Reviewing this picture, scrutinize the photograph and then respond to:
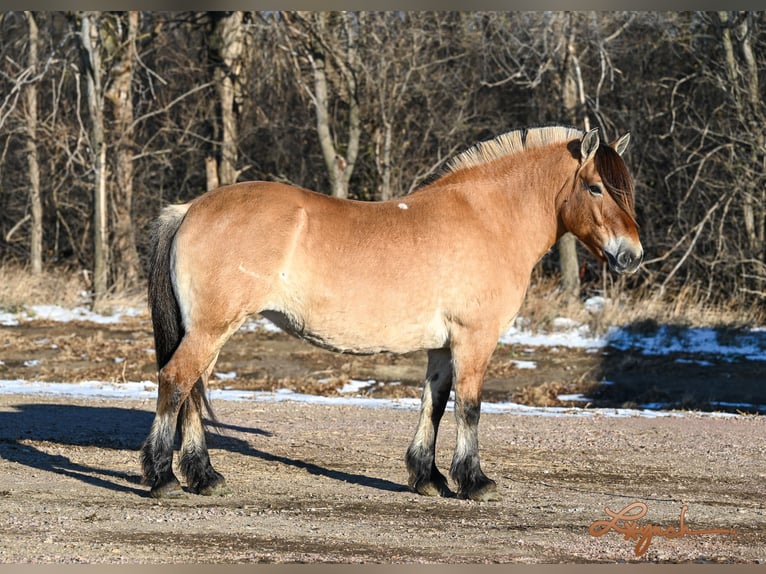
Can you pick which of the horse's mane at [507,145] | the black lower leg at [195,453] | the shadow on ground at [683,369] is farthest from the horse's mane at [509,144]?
the shadow on ground at [683,369]

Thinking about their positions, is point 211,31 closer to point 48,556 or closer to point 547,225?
point 547,225

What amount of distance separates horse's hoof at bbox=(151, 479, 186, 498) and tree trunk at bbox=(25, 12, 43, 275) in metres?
16.7

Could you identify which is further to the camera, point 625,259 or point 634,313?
point 634,313

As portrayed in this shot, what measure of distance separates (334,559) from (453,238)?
283cm

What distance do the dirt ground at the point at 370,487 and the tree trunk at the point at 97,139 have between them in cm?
560

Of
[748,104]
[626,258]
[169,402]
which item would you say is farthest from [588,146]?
[748,104]

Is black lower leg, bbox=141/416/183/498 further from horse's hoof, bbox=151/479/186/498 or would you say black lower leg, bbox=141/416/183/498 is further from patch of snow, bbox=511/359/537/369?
patch of snow, bbox=511/359/537/369

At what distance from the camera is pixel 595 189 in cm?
753

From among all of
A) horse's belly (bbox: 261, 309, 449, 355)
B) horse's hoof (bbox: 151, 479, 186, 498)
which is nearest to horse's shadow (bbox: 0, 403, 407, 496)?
horse's hoof (bbox: 151, 479, 186, 498)

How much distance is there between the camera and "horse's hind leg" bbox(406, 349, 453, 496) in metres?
7.42

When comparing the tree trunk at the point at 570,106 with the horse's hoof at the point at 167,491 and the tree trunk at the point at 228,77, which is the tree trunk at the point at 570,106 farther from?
the horse's hoof at the point at 167,491

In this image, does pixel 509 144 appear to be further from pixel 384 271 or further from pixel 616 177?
pixel 384 271

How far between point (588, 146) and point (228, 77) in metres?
15.9

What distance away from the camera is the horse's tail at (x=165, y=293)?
279 inches
